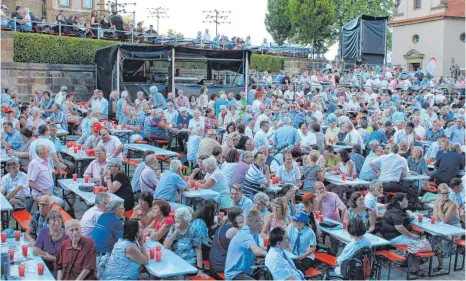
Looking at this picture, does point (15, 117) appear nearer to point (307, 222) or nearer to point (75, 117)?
point (75, 117)

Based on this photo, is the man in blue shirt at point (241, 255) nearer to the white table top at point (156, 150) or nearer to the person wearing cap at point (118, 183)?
the person wearing cap at point (118, 183)

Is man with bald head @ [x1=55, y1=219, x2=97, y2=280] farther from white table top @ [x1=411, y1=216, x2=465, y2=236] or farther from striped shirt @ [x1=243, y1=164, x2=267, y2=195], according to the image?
white table top @ [x1=411, y1=216, x2=465, y2=236]

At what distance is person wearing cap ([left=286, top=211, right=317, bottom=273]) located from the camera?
24.2 ft

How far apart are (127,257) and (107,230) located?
84cm

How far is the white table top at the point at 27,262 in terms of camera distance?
20.1ft

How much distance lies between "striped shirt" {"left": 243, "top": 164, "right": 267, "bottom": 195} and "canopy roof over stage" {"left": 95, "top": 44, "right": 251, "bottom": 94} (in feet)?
36.5

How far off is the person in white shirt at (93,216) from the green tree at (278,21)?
48159mm

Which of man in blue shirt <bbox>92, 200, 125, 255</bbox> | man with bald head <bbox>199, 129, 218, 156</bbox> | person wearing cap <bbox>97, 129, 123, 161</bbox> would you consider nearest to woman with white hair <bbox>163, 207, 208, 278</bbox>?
man in blue shirt <bbox>92, 200, 125, 255</bbox>

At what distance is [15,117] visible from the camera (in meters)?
13.9

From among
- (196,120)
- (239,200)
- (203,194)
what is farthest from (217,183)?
(196,120)

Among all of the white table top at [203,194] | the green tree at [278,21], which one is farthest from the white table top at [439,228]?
the green tree at [278,21]

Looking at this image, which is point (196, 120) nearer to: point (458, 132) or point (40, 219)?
point (458, 132)

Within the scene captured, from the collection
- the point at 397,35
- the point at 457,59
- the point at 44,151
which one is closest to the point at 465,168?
the point at 44,151

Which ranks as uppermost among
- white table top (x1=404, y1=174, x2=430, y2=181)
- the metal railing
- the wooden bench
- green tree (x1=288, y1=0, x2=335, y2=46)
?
green tree (x1=288, y1=0, x2=335, y2=46)
